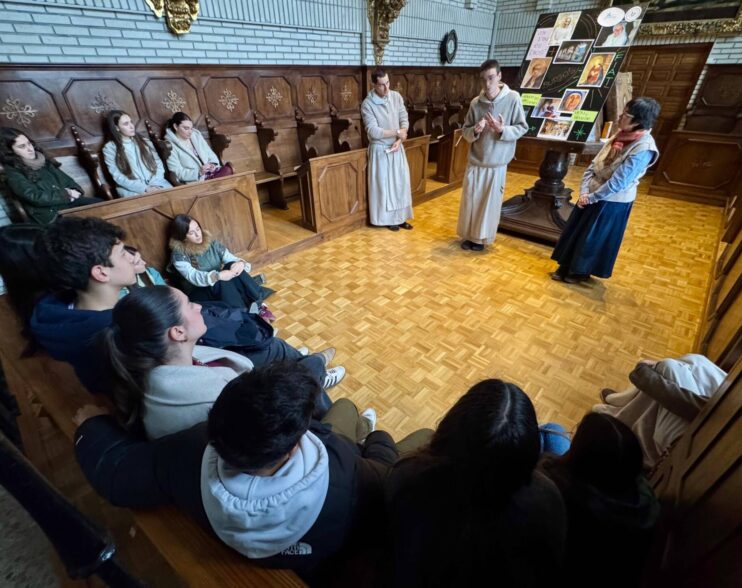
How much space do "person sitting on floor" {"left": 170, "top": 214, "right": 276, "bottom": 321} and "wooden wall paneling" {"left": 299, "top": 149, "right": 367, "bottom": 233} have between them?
4.69 ft

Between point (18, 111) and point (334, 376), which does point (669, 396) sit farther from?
point (18, 111)

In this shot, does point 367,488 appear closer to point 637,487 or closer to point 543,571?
point 543,571

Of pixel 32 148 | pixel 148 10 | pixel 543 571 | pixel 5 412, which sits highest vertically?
pixel 148 10

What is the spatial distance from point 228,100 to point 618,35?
12.6ft

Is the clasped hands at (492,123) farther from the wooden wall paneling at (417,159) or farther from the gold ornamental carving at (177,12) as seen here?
the gold ornamental carving at (177,12)

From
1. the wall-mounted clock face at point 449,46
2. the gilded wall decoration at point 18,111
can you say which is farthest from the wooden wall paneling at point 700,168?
the gilded wall decoration at point 18,111

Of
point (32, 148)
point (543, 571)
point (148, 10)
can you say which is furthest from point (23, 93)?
point (543, 571)

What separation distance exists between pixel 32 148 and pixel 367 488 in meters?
3.39

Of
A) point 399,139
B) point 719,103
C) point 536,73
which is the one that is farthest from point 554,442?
point 719,103

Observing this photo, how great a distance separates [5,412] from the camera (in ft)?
4.42

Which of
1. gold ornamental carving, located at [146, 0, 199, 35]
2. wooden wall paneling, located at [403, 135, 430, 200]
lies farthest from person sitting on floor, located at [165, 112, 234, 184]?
wooden wall paneling, located at [403, 135, 430, 200]

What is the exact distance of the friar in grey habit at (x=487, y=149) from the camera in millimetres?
2895

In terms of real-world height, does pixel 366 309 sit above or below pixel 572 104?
below

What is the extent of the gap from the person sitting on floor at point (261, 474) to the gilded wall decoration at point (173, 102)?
364 cm
